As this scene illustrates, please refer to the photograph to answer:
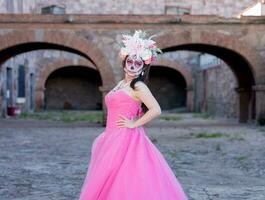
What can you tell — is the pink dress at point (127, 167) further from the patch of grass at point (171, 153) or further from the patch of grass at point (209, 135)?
the patch of grass at point (209, 135)

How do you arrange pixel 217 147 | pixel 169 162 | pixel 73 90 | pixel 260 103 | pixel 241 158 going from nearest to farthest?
pixel 169 162, pixel 241 158, pixel 217 147, pixel 260 103, pixel 73 90

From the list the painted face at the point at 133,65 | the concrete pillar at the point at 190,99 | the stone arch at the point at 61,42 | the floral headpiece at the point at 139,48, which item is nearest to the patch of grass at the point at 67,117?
the stone arch at the point at 61,42

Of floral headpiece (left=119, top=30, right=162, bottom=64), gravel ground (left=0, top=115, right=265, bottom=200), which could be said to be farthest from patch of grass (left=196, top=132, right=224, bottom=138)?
floral headpiece (left=119, top=30, right=162, bottom=64)

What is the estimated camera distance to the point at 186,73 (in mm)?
29312

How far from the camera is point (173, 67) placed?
29.2m

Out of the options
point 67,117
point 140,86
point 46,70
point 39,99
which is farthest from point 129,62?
point 46,70

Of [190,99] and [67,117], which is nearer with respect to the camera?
[67,117]

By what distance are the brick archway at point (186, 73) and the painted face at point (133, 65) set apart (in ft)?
81.8

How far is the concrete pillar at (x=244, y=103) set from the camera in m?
19.1

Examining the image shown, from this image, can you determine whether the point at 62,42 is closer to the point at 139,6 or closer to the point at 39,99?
the point at 39,99

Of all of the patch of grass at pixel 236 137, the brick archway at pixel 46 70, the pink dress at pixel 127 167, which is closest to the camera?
the pink dress at pixel 127 167

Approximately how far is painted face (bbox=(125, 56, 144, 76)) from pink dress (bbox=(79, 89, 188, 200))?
17 cm

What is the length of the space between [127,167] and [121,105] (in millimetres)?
A: 438

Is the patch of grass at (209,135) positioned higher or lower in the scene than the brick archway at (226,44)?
lower
